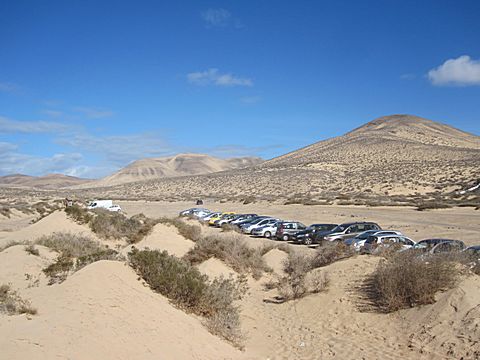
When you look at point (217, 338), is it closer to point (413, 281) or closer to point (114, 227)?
point (413, 281)

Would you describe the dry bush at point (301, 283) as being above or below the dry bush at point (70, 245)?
below

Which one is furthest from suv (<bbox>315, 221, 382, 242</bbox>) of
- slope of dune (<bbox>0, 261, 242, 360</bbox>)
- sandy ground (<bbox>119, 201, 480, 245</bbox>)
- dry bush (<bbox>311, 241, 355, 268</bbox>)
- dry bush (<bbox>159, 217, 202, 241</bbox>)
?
slope of dune (<bbox>0, 261, 242, 360</bbox>)

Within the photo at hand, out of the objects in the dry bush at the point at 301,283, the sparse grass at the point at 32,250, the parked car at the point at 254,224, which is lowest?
the dry bush at the point at 301,283

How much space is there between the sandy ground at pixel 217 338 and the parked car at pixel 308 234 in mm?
12131

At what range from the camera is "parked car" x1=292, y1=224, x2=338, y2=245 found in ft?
91.1

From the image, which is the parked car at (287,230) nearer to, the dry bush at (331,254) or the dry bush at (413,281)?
the dry bush at (331,254)

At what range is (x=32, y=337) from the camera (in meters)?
7.09

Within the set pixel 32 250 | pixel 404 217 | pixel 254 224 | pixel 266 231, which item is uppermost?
pixel 32 250

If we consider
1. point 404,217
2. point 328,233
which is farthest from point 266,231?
point 404,217

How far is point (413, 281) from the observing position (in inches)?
449

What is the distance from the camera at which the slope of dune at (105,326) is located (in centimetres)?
704

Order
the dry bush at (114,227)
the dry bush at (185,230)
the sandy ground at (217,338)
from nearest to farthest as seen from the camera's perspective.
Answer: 1. the sandy ground at (217,338)
2. the dry bush at (185,230)
3. the dry bush at (114,227)

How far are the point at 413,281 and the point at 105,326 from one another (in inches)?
305

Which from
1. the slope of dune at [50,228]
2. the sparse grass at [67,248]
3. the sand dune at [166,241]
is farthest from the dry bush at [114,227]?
the sparse grass at [67,248]
